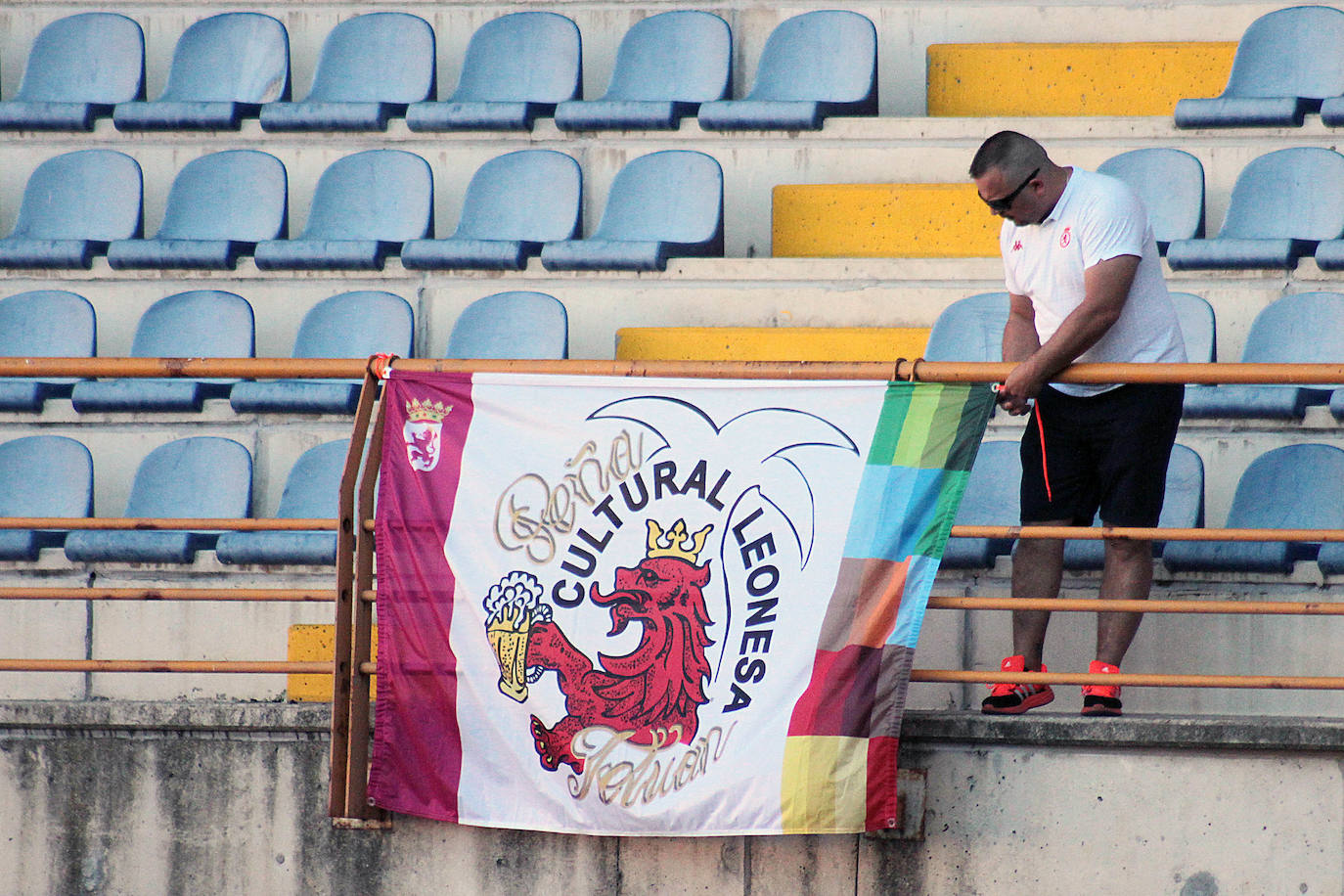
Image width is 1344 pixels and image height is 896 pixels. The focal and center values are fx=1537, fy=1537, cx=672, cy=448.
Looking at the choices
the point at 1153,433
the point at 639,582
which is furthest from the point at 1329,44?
the point at 639,582

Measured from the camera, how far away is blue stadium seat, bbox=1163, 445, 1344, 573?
13.3 ft

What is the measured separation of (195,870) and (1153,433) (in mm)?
2421

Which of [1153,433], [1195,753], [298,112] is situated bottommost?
[1195,753]

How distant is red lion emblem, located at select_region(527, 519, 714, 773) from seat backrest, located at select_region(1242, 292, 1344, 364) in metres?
2.26

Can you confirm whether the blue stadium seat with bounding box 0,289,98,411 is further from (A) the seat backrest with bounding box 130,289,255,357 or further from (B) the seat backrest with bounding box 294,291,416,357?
(B) the seat backrest with bounding box 294,291,416,357

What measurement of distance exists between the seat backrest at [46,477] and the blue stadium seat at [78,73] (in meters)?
1.83

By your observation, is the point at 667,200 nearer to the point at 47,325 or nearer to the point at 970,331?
the point at 970,331

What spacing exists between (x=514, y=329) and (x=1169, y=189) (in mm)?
2262

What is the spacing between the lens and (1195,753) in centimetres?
325

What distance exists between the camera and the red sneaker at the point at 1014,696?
3467 mm

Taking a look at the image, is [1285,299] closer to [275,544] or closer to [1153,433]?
[1153,433]

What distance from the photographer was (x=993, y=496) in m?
4.33

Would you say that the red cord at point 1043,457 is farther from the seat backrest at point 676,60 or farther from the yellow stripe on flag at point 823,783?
the seat backrest at point 676,60

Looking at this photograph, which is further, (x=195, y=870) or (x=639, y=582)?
(x=195, y=870)
